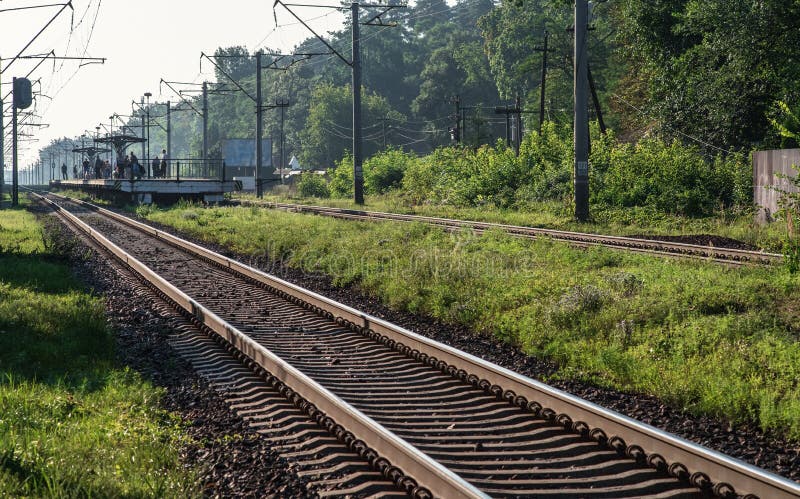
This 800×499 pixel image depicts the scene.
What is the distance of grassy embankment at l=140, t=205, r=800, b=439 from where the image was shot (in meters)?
7.12

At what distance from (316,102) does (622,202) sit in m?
89.0

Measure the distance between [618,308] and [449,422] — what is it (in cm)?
405

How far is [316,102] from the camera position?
362 ft

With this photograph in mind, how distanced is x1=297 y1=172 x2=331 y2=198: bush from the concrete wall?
109ft

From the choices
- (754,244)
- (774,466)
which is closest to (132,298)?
(774,466)

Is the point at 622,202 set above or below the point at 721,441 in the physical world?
above

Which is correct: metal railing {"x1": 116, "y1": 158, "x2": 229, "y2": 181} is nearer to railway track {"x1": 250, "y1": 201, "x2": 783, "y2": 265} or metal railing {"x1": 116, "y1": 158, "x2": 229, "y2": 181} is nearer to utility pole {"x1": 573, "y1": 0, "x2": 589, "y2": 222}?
railway track {"x1": 250, "y1": 201, "x2": 783, "y2": 265}

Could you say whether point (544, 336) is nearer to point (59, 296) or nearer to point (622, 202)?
point (59, 296)

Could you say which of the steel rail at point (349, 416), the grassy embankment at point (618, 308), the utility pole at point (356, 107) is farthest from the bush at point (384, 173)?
the steel rail at point (349, 416)

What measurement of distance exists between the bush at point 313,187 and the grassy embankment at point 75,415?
40.3 meters

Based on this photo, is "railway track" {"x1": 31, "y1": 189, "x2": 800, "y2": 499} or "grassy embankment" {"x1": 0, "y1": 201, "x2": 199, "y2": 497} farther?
"railway track" {"x1": 31, "y1": 189, "x2": 800, "y2": 499}

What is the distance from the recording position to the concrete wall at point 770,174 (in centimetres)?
1967

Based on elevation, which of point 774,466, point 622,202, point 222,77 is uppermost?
point 222,77

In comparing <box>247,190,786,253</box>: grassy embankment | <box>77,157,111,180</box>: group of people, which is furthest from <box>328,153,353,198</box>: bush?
<box>247,190,786,253</box>: grassy embankment
